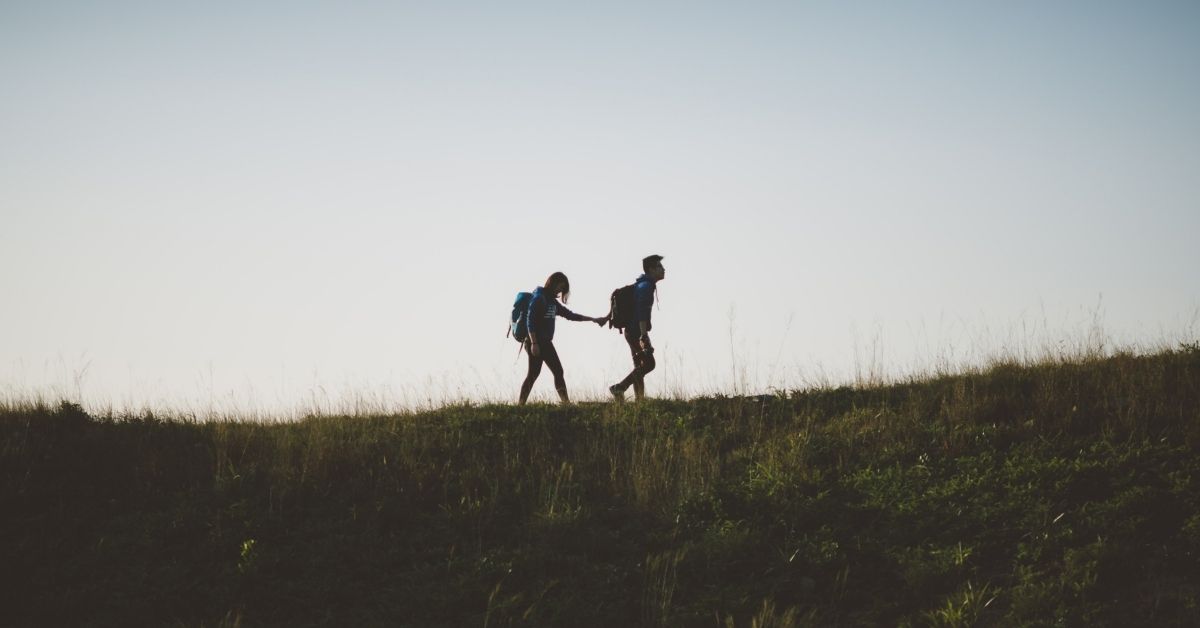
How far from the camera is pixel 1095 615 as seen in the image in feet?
20.0

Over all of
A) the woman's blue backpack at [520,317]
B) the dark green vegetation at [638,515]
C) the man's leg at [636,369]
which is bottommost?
the dark green vegetation at [638,515]

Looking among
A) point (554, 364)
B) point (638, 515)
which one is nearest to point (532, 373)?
point (554, 364)

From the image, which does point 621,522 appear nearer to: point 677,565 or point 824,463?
point 677,565

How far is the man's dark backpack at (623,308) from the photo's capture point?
1266 cm

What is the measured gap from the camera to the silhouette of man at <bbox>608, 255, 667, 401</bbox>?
12312mm

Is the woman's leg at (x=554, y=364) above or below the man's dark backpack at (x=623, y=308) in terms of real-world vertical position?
below

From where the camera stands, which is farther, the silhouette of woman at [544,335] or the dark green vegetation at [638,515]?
the silhouette of woman at [544,335]

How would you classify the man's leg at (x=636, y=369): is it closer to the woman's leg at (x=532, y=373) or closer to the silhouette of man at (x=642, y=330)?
the silhouette of man at (x=642, y=330)

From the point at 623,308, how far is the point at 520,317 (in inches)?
60.1

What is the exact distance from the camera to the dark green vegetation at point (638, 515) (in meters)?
6.77

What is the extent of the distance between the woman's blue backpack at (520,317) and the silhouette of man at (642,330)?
1.49 metres

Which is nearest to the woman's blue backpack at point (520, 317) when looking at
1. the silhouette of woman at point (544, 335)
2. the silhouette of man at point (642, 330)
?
the silhouette of woman at point (544, 335)

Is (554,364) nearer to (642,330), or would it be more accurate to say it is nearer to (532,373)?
(532,373)

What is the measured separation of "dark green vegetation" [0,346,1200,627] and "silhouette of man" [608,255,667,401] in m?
1.63
